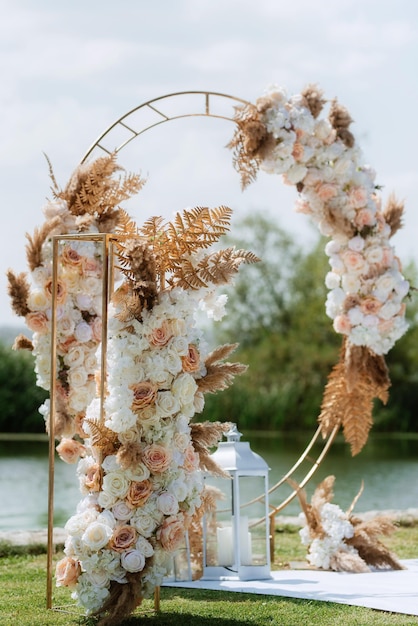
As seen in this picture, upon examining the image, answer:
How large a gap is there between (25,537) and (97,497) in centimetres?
321

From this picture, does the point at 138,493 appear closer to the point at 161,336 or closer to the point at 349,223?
the point at 161,336

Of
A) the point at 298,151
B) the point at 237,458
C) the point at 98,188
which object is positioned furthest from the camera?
the point at 298,151

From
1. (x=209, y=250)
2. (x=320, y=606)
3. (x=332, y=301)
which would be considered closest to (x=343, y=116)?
(x=332, y=301)

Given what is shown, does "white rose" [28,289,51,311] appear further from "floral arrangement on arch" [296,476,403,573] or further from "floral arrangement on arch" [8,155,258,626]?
"floral arrangement on arch" [296,476,403,573]

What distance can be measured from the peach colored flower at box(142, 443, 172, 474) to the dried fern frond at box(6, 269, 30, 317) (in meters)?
1.82

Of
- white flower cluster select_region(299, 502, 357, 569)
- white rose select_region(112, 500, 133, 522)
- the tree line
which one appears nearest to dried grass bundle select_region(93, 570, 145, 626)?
white rose select_region(112, 500, 133, 522)

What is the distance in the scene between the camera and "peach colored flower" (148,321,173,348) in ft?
15.5

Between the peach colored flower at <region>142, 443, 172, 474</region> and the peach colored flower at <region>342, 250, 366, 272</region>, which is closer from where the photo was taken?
the peach colored flower at <region>142, 443, 172, 474</region>

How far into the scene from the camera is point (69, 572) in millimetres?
4766

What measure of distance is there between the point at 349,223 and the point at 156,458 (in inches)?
126

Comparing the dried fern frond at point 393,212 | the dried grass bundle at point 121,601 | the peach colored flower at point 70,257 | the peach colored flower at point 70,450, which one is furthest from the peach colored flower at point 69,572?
the dried fern frond at point 393,212

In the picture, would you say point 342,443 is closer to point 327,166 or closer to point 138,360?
point 327,166

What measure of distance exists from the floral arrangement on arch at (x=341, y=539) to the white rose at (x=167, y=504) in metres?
2.26

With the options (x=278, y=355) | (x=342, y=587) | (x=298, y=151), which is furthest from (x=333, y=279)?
(x=278, y=355)
